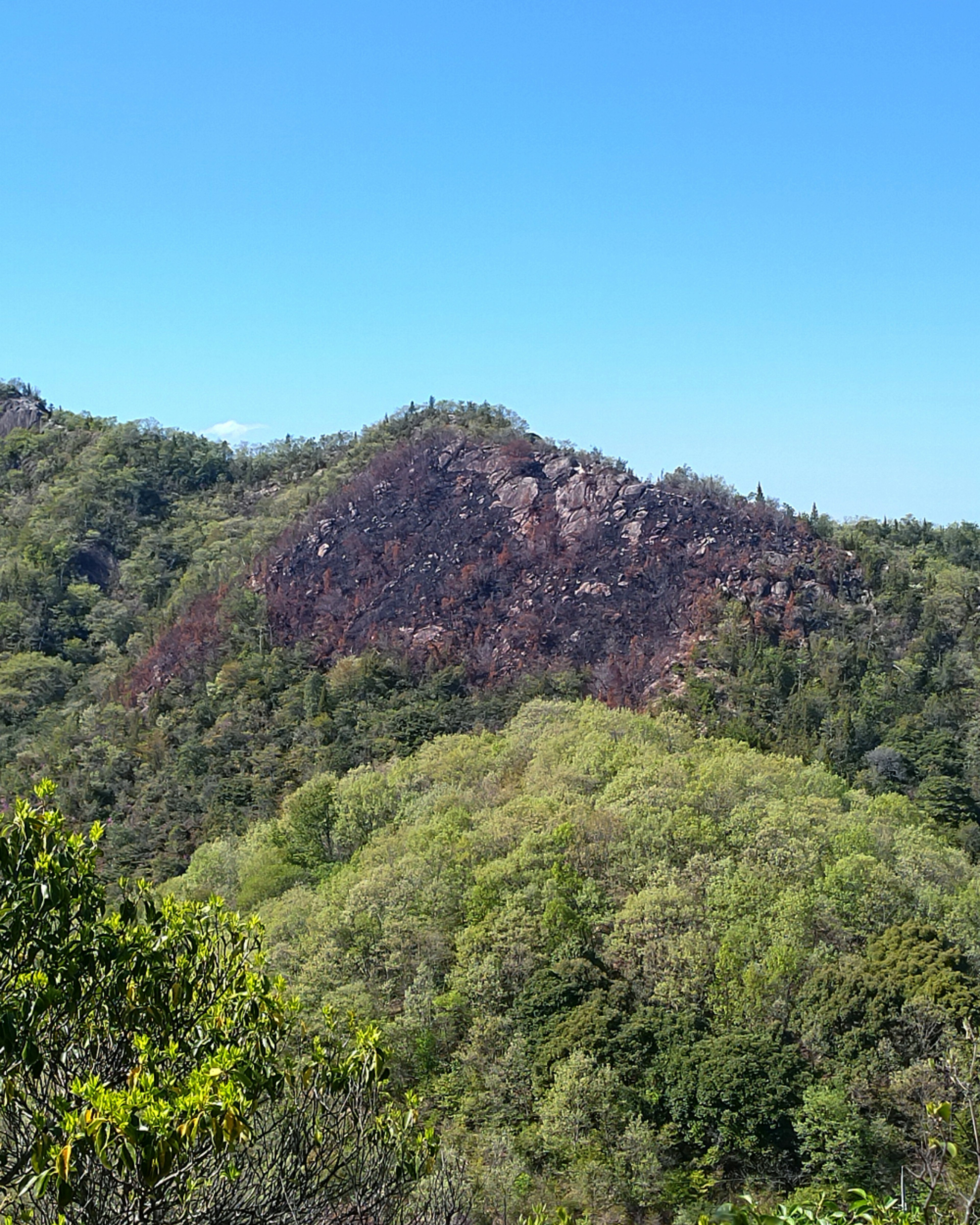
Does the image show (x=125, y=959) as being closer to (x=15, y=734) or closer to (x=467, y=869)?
(x=467, y=869)

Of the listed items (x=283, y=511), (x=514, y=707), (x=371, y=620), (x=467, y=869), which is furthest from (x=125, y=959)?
(x=283, y=511)

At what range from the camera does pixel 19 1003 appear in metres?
7.86

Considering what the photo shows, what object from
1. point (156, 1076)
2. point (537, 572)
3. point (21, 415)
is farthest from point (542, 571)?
point (21, 415)

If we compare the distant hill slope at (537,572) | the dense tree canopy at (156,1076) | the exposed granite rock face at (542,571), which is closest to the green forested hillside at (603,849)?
the distant hill slope at (537,572)

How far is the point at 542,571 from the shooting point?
71.3 meters

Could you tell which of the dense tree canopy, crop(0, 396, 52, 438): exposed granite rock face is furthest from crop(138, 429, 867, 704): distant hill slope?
crop(0, 396, 52, 438): exposed granite rock face

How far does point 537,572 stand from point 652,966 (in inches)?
1715

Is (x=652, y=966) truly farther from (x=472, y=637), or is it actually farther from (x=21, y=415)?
(x=21, y=415)

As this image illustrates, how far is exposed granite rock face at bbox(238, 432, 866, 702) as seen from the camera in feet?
218

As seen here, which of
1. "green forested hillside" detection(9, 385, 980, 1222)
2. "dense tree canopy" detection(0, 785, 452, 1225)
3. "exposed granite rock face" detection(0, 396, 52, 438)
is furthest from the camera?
"exposed granite rock face" detection(0, 396, 52, 438)

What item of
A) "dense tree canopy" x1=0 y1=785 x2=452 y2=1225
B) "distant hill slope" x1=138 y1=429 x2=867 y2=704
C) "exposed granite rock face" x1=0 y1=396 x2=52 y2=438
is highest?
"exposed granite rock face" x1=0 y1=396 x2=52 y2=438

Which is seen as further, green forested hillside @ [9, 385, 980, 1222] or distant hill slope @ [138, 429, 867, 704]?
distant hill slope @ [138, 429, 867, 704]

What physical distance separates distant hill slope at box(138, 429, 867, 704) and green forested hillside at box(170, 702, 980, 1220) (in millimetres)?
21955

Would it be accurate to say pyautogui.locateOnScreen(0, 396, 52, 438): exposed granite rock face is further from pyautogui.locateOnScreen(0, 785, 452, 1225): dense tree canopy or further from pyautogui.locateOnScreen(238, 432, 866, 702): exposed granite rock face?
pyautogui.locateOnScreen(0, 785, 452, 1225): dense tree canopy
